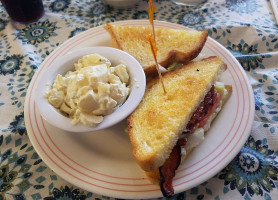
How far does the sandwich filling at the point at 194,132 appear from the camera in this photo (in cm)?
117

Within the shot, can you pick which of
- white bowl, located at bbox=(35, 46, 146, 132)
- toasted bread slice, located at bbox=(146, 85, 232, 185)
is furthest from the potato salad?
toasted bread slice, located at bbox=(146, 85, 232, 185)

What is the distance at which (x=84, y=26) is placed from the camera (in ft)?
7.35

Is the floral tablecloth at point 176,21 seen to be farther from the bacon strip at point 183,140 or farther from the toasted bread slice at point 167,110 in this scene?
the toasted bread slice at point 167,110

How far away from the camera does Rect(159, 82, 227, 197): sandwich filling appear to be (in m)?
1.17

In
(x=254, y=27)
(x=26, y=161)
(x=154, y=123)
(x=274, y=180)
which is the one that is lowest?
(x=26, y=161)

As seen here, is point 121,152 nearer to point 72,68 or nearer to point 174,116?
point 174,116

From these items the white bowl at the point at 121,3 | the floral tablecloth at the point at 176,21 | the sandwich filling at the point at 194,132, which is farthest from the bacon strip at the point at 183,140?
the white bowl at the point at 121,3

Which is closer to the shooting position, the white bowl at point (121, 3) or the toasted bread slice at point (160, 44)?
the toasted bread slice at point (160, 44)

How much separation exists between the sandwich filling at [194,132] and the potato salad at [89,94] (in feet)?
1.29

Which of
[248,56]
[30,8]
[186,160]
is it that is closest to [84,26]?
[30,8]

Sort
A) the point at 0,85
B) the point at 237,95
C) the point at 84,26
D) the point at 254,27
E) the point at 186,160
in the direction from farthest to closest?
1. the point at 84,26
2. the point at 254,27
3. the point at 0,85
4. the point at 237,95
5. the point at 186,160

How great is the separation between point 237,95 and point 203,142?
15.9 inches

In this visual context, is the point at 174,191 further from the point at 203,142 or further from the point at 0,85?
the point at 0,85

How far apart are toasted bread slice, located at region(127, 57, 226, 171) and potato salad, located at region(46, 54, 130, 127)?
6.6 inches
